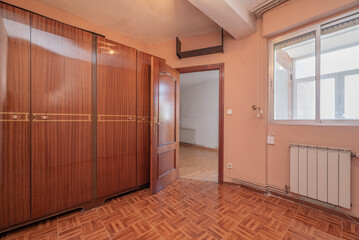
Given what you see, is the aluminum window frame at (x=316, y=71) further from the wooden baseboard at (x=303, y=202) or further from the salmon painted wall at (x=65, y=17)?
the salmon painted wall at (x=65, y=17)

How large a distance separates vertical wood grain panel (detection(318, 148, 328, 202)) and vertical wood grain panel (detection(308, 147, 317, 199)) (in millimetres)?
38

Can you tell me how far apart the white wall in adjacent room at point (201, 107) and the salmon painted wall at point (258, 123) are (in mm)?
2633

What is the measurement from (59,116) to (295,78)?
313 cm

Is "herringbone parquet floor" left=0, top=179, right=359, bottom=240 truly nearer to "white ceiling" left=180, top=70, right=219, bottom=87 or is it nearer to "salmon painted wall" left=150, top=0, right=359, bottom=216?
"salmon painted wall" left=150, top=0, right=359, bottom=216

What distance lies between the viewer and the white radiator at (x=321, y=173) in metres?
1.76

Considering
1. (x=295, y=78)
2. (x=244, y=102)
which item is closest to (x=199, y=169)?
(x=244, y=102)

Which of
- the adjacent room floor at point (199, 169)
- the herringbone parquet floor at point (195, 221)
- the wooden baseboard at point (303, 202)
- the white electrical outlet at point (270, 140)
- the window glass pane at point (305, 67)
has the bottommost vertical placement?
the adjacent room floor at point (199, 169)

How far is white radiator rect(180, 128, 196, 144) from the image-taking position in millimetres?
6588

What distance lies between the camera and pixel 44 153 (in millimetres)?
1703

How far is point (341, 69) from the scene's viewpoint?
1.88 m

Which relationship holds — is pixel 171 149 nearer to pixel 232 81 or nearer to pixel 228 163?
pixel 228 163

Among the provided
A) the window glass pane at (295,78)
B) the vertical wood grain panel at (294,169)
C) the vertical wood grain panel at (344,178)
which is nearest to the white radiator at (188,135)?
the window glass pane at (295,78)

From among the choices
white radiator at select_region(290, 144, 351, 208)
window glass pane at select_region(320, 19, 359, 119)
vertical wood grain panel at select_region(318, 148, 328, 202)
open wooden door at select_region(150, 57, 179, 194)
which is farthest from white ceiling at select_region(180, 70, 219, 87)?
vertical wood grain panel at select_region(318, 148, 328, 202)

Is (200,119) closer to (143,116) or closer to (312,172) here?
(143,116)
